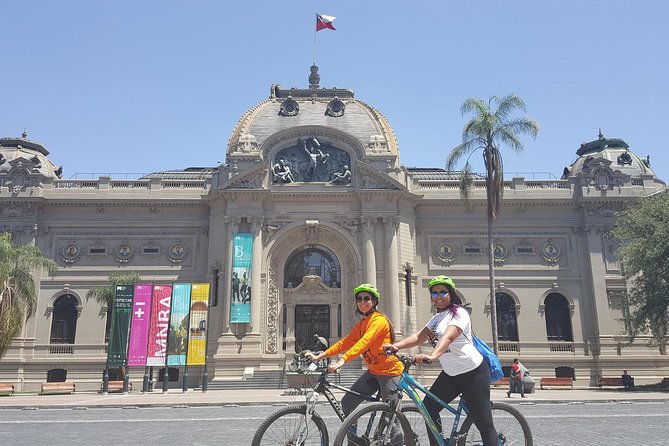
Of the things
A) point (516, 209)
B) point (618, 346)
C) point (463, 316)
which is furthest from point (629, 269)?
point (463, 316)

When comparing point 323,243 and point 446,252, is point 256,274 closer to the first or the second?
point 323,243

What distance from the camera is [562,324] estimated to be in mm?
40969

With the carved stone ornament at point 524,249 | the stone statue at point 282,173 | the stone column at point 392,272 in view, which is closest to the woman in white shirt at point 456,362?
the stone column at point 392,272

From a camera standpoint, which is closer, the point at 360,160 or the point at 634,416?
the point at 634,416

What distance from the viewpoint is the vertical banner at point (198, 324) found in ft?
112

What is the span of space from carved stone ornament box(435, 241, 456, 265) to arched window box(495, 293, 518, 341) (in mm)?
4314

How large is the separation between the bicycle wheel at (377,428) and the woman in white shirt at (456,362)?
0.41 metres

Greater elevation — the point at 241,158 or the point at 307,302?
the point at 241,158

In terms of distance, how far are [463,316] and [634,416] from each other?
11.2m

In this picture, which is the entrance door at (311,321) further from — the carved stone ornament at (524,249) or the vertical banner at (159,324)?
the carved stone ornament at (524,249)

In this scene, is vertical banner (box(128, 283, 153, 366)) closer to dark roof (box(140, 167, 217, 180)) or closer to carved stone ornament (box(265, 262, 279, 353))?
carved stone ornament (box(265, 262, 279, 353))

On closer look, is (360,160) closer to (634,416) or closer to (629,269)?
(629,269)

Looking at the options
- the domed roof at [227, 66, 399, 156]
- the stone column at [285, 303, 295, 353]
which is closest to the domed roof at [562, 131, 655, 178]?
the domed roof at [227, 66, 399, 156]

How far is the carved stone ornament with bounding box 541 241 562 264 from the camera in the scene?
Result: 4178cm
